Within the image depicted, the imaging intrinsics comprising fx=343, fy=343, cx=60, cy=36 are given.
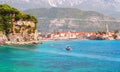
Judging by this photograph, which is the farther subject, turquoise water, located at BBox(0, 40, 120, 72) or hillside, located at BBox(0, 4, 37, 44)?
hillside, located at BBox(0, 4, 37, 44)

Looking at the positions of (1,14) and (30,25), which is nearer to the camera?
(1,14)

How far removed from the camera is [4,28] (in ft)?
338

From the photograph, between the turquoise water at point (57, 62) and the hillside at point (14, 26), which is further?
the hillside at point (14, 26)

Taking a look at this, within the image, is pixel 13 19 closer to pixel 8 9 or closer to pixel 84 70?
pixel 8 9

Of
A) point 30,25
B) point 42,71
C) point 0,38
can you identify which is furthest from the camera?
point 30,25

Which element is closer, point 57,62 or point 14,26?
point 57,62

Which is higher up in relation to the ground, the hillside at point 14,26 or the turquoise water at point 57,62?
the hillside at point 14,26

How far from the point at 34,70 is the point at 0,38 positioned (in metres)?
60.7

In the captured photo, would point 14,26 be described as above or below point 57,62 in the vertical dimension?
above

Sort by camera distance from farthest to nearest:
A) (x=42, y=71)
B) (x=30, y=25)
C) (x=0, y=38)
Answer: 1. (x=30, y=25)
2. (x=0, y=38)
3. (x=42, y=71)

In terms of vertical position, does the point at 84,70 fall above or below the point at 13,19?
below

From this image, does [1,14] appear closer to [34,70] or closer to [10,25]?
[10,25]

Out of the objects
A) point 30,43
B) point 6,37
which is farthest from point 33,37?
point 6,37

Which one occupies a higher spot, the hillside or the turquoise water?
the hillside
